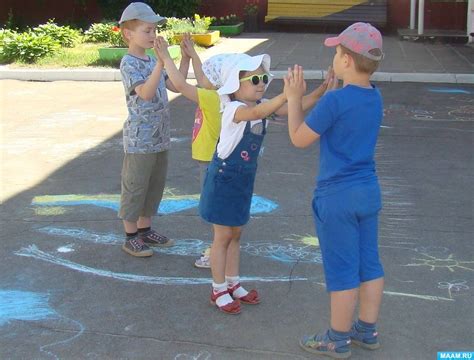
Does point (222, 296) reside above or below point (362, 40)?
below

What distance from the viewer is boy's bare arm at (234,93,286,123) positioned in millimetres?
3291

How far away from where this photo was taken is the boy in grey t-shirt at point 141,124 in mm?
4266

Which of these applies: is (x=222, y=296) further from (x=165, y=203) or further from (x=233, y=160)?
(x=165, y=203)

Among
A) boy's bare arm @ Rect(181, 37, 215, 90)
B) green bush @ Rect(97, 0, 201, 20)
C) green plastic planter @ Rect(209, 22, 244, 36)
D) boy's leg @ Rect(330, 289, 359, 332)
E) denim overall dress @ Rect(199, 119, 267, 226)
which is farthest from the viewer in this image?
green bush @ Rect(97, 0, 201, 20)

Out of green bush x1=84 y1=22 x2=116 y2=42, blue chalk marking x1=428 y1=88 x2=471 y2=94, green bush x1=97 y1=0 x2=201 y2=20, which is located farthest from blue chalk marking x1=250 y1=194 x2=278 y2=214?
green bush x1=97 y1=0 x2=201 y2=20

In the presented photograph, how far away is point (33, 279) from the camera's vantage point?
4.17m

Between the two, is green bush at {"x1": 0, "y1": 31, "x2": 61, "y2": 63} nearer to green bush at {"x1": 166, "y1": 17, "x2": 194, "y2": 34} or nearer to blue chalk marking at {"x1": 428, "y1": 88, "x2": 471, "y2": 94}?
green bush at {"x1": 166, "y1": 17, "x2": 194, "y2": 34}

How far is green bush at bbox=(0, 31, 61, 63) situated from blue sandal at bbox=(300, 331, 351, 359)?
1196 centimetres

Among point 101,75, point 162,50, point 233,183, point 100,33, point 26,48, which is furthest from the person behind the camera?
point 100,33

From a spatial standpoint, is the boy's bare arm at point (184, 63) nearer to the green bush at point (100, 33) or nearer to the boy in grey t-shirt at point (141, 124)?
the boy in grey t-shirt at point (141, 124)

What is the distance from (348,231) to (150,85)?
1.61 metres

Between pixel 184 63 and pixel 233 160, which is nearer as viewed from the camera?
pixel 233 160

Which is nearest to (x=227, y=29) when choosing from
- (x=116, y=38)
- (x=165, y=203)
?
(x=116, y=38)

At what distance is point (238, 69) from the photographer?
3.53 meters
